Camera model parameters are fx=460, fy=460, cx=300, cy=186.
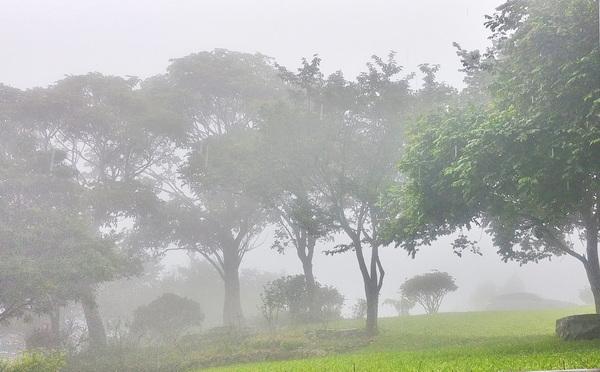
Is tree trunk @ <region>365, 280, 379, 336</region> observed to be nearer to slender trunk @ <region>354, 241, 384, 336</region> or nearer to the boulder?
slender trunk @ <region>354, 241, 384, 336</region>

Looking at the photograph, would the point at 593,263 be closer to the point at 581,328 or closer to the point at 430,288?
the point at 581,328

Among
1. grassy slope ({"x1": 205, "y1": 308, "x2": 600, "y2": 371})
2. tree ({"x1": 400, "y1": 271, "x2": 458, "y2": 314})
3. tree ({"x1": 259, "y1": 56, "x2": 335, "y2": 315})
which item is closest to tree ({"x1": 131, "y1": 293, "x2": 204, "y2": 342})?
grassy slope ({"x1": 205, "y1": 308, "x2": 600, "y2": 371})

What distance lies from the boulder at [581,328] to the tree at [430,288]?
92.9 ft

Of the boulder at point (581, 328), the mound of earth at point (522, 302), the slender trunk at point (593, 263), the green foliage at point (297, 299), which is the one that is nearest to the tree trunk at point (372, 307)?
the green foliage at point (297, 299)

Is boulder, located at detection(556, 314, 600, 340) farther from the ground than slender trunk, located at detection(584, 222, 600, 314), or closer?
closer

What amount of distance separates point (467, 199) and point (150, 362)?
16.3m

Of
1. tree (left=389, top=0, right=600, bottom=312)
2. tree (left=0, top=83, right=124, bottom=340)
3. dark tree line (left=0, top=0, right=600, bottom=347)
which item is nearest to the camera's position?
tree (left=389, top=0, right=600, bottom=312)

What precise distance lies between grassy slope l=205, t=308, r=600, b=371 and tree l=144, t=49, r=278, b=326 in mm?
13929

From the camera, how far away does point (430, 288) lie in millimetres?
43219

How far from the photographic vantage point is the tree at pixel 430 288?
141ft

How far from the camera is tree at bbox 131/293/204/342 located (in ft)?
111

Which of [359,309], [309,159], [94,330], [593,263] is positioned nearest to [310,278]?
[359,309]

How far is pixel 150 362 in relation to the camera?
71.8 feet

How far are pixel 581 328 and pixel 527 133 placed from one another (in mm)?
6746
